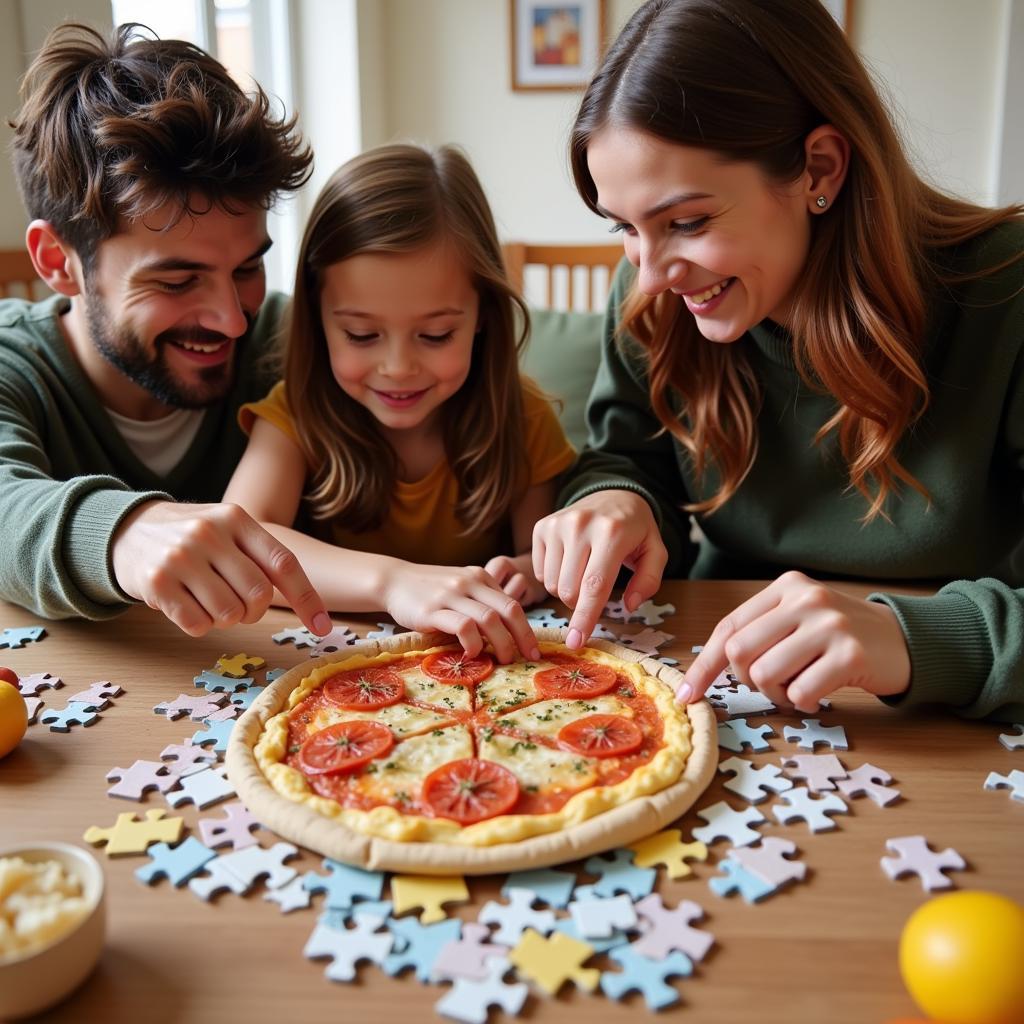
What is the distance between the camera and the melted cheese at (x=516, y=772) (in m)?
1.07

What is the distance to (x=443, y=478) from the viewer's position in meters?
2.21

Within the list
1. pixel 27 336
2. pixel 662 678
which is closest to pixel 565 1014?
pixel 662 678

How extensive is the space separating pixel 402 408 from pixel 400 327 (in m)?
0.19

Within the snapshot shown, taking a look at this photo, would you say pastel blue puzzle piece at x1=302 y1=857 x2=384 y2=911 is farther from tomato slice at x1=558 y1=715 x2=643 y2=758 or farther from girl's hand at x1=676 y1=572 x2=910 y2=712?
girl's hand at x1=676 y1=572 x2=910 y2=712

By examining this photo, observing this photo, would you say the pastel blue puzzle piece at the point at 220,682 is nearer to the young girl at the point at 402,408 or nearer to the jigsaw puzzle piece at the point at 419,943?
the young girl at the point at 402,408

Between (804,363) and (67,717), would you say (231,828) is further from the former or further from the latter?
(804,363)

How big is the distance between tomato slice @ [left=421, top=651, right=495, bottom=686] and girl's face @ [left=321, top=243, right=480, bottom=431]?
25.8 inches

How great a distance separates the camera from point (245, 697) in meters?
1.43

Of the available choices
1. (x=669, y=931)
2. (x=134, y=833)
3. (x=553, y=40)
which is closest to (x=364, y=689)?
(x=134, y=833)

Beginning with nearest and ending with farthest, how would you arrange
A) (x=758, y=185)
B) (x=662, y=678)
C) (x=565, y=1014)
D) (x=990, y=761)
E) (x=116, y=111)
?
(x=565, y=1014), (x=990, y=761), (x=662, y=678), (x=758, y=185), (x=116, y=111)

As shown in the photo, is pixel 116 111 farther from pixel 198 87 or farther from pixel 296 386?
pixel 296 386

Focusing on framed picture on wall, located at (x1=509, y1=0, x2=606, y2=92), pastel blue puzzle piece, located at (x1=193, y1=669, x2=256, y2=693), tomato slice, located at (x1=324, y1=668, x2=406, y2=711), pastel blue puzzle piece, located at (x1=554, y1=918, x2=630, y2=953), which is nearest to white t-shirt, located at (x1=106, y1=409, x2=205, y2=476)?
pastel blue puzzle piece, located at (x1=193, y1=669, x2=256, y2=693)

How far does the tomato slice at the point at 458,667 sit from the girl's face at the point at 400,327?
655mm

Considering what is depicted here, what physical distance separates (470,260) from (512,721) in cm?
103
